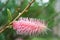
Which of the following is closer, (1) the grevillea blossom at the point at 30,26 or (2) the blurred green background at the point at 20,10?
(1) the grevillea blossom at the point at 30,26

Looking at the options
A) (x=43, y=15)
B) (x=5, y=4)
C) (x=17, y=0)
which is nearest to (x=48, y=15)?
(x=43, y=15)

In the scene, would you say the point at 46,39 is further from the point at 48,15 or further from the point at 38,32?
the point at 38,32

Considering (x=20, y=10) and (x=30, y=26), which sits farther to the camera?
(x=20, y=10)

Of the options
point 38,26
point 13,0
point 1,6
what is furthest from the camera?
point 13,0

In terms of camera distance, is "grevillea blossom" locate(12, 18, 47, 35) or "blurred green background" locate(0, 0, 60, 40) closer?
"grevillea blossom" locate(12, 18, 47, 35)

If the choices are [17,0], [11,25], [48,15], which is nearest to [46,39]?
[48,15]

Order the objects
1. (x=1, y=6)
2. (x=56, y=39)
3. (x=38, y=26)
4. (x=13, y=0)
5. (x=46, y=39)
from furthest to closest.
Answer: (x=56, y=39)
(x=46, y=39)
(x=13, y=0)
(x=1, y=6)
(x=38, y=26)

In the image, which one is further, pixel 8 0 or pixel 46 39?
pixel 46 39

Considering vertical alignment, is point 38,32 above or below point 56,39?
above

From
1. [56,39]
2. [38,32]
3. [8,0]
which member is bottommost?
[56,39]
